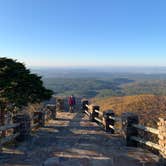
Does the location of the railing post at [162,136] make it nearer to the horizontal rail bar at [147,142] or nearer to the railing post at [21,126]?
the horizontal rail bar at [147,142]

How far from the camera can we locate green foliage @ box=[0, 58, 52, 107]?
13.9 meters

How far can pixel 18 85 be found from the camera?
14273 millimetres

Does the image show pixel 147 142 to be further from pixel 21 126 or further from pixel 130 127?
pixel 21 126

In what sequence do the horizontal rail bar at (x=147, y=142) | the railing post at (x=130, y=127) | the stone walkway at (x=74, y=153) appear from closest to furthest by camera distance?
the stone walkway at (x=74, y=153) < the horizontal rail bar at (x=147, y=142) < the railing post at (x=130, y=127)

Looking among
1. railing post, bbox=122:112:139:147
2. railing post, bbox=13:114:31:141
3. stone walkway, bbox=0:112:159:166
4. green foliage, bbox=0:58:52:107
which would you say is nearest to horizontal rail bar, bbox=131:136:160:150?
railing post, bbox=122:112:139:147

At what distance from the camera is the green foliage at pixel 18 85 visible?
13.9 meters

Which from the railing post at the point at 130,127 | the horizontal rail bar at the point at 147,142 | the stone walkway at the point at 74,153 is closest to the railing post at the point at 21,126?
the stone walkway at the point at 74,153

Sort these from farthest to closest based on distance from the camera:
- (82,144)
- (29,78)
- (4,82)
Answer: (29,78)
(4,82)
(82,144)

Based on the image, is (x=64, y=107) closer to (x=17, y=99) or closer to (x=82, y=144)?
(x=17, y=99)

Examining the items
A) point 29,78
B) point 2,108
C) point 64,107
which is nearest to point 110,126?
point 29,78

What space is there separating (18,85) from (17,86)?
9 centimetres

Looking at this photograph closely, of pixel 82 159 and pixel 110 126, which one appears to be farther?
pixel 110 126

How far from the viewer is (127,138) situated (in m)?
11.3

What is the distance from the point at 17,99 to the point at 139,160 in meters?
8.06
